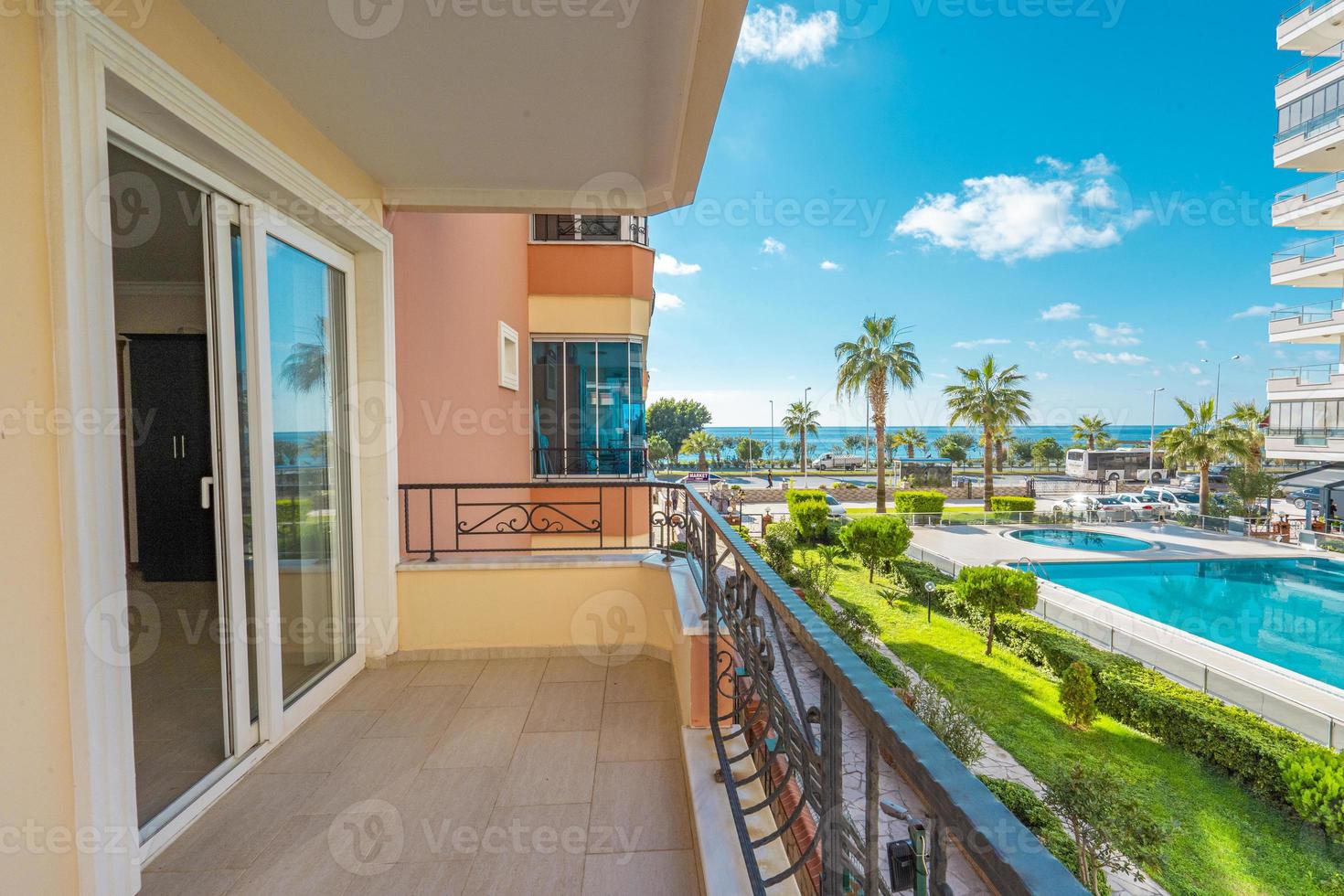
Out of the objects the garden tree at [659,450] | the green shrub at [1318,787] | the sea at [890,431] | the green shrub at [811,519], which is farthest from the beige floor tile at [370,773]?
the sea at [890,431]

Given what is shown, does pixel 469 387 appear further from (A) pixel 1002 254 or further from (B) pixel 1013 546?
(A) pixel 1002 254

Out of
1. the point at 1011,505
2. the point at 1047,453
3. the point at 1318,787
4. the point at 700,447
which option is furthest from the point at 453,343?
the point at 1047,453

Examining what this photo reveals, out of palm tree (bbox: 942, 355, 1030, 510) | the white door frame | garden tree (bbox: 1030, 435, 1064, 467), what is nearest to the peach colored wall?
the white door frame

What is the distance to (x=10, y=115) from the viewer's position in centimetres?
123

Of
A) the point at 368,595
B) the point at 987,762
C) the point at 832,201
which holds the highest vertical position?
the point at 832,201

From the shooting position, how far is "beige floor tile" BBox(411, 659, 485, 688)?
2.98 m

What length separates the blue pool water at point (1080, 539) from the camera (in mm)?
16797

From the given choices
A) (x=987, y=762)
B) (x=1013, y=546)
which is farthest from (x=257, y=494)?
(x=1013, y=546)

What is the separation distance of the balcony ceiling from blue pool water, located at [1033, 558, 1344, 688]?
45.1 ft

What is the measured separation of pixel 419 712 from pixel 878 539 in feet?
39.5

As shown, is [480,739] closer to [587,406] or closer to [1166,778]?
[587,406]

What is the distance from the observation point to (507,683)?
9.81ft

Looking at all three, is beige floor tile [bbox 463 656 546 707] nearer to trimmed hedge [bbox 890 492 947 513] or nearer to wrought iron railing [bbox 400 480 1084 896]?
wrought iron railing [bbox 400 480 1084 896]

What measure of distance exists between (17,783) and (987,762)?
25.4 feet
